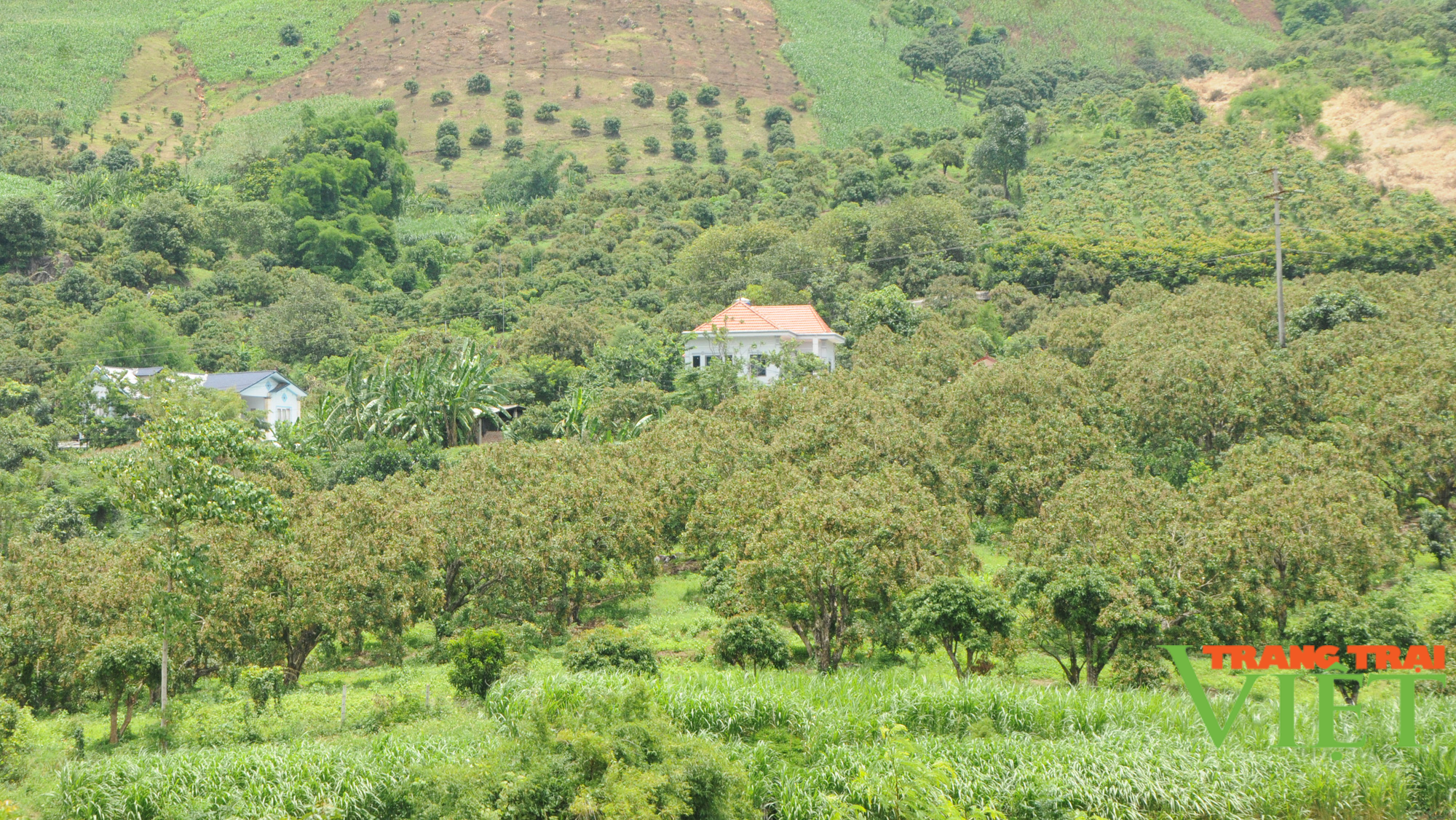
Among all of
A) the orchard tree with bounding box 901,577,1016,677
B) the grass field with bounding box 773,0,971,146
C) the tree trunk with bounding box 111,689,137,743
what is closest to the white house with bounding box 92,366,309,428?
the tree trunk with bounding box 111,689,137,743

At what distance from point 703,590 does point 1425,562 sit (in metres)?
17.7

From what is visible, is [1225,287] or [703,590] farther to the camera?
[1225,287]

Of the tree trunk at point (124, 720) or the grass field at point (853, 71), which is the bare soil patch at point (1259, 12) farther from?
the tree trunk at point (124, 720)

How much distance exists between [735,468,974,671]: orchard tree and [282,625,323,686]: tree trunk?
926 cm

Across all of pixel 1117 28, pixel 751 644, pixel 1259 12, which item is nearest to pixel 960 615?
pixel 751 644

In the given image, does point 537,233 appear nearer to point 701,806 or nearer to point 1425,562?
point 1425,562

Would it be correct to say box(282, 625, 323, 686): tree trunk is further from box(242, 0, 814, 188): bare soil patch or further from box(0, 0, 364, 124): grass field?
box(0, 0, 364, 124): grass field

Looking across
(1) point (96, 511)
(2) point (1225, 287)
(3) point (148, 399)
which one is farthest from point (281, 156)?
(2) point (1225, 287)

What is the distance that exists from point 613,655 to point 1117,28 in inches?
5616

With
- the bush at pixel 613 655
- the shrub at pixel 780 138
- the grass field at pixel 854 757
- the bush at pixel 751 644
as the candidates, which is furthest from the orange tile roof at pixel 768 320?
the shrub at pixel 780 138

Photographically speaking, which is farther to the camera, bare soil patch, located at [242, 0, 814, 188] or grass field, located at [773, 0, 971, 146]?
grass field, located at [773, 0, 971, 146]

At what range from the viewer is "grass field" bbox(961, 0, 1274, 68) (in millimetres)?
134375

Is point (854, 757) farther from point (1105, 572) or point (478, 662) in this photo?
point (478, 662)

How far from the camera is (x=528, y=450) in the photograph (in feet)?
103
